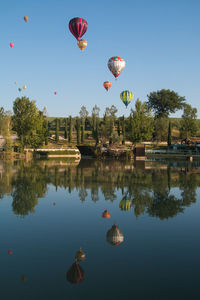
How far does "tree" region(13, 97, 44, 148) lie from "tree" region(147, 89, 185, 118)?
5805 centimetres

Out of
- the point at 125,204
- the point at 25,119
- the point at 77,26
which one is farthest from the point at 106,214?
the point at 25,119

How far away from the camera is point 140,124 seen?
5994cm

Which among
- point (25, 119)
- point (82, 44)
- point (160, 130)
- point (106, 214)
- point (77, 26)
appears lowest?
point (106, 214)

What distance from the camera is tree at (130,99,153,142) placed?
195 ft

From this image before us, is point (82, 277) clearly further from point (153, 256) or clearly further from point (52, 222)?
point (52, 222)

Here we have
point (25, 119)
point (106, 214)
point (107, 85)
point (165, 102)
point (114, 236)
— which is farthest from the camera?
point (165, 102)

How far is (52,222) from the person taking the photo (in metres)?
10.1

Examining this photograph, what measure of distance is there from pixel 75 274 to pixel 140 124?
181 feet

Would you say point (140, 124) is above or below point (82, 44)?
below

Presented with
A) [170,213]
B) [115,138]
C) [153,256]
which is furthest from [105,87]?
[153,256]

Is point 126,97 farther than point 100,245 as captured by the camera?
Yes

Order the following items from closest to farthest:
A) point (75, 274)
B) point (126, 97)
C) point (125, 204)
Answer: point (75, 274) < point (125, 204) < point (126, 97)

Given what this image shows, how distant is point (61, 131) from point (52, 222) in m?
91.2

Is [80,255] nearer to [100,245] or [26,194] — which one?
[100,245]
